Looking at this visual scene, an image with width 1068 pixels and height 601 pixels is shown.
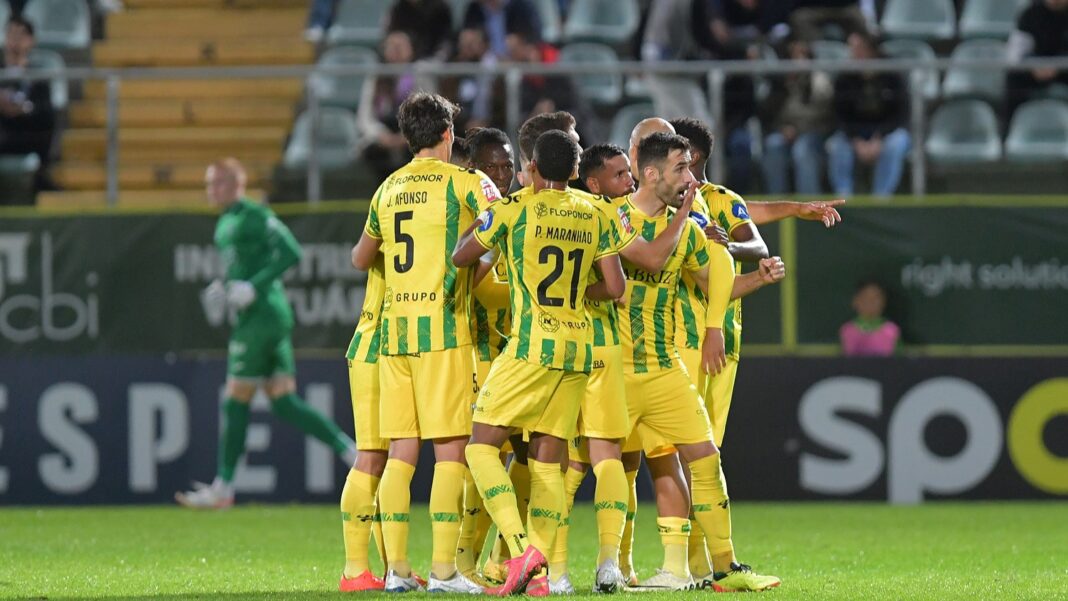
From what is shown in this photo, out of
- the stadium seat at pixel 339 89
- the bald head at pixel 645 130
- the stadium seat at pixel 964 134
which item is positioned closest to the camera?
the bald head at pixel 645 130

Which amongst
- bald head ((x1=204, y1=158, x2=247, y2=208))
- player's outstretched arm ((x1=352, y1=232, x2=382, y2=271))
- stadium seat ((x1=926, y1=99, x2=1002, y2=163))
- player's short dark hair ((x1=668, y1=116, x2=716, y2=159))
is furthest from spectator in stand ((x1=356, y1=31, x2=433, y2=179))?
player's outstretched arm ((x1=352, y1=232, x2=382, y2=271))

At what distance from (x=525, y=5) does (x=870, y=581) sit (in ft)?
27.2

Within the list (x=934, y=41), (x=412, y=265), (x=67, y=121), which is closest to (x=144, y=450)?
(x=67, y=121)

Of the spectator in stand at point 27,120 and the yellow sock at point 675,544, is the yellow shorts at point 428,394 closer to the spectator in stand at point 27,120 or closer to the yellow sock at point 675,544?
the yellow sock at point 675,544

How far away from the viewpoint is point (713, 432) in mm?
8086

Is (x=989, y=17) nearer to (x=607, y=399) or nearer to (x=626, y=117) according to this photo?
(x=626, y=117)

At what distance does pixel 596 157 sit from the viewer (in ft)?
25.2

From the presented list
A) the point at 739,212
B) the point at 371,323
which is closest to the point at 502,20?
the point at 739,212

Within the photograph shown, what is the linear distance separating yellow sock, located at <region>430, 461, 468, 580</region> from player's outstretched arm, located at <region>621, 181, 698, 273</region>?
1212 mm

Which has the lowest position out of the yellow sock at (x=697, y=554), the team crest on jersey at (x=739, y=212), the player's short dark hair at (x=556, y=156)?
the yellow sock at (x=697, y=554)

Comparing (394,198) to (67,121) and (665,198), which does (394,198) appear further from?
(67,121)

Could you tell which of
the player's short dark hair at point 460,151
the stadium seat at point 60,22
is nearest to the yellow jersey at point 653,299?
the player's short dark hair at point 460,151

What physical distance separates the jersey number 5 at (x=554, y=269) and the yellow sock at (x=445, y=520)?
86 cm

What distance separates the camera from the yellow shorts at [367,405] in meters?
7.86
